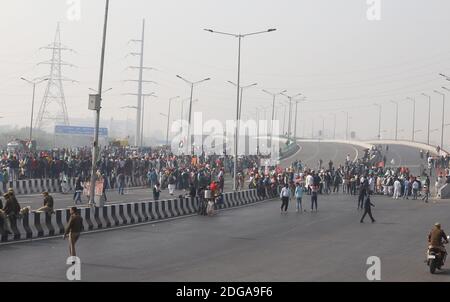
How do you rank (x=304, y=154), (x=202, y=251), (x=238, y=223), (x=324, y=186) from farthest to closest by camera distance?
(x=304, y=154), (x=324, y=186), (x=238, y=223), (x=202, y=251)

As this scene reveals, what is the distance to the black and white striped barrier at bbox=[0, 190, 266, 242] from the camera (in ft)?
74.9

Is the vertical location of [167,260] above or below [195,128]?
below

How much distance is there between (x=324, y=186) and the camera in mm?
52156

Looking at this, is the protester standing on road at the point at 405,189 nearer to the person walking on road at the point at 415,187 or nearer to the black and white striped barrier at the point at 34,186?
the person walking on road at the point at 415,187

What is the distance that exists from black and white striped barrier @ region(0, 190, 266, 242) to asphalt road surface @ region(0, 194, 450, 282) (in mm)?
785

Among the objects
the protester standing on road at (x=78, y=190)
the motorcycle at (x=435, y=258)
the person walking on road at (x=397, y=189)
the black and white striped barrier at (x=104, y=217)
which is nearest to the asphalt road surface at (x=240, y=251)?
the motorcycle at (x=435, y=258)

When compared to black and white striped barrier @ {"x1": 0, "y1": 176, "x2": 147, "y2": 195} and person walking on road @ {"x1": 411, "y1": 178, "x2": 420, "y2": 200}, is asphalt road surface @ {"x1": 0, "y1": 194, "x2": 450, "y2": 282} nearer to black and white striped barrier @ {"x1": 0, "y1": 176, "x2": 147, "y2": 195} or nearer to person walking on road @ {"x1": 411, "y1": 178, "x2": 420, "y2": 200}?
black and white striped barrier @ {"x1": 0, "y1": 176, "x2": 147, "y2": 195}

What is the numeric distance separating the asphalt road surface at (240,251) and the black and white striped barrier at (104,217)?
0.78 m

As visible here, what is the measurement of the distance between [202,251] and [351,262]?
415cm

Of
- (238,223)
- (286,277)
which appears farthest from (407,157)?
(286,277)

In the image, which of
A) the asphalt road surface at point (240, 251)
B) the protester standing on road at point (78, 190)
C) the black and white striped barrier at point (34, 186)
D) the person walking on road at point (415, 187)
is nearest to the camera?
the asphalt road surface at point (240, 251)

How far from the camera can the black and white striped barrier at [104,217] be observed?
899 inches
